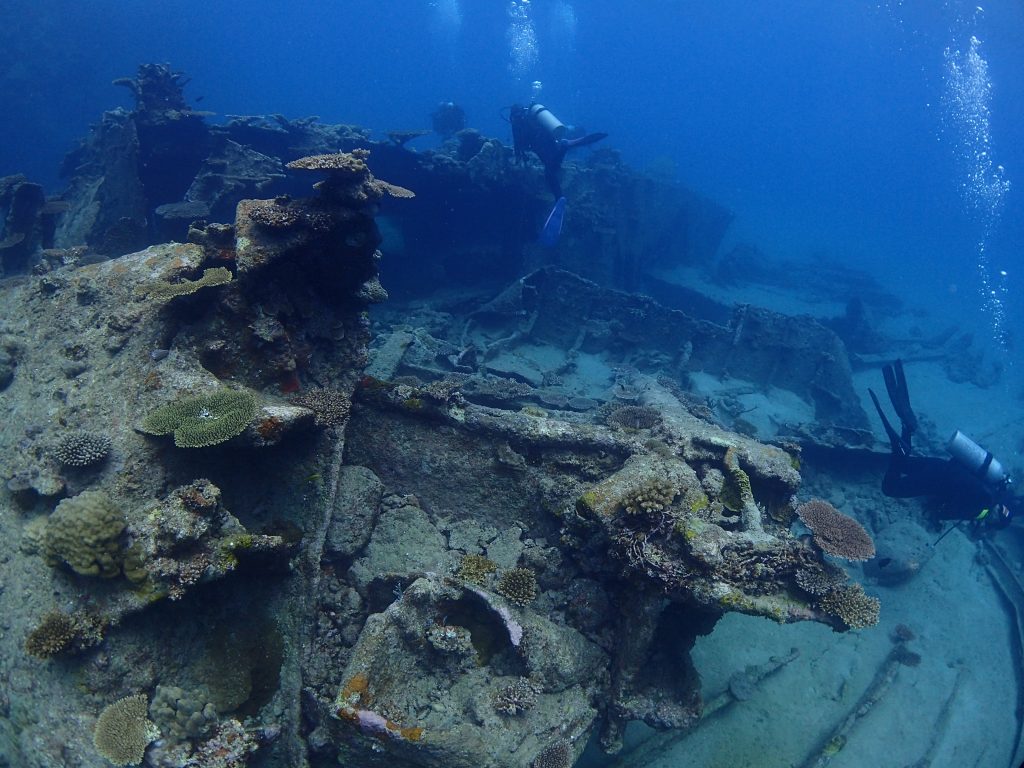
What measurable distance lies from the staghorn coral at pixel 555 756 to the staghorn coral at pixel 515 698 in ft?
1.36

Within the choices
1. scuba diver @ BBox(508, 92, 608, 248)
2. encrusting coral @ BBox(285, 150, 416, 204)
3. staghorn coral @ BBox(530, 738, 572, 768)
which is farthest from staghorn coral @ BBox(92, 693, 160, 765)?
scuba diver @ BBox(508, 92, 608, 248)

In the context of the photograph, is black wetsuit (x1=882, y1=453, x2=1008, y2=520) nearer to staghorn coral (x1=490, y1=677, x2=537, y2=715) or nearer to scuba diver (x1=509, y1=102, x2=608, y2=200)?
staghorn coral (x1=490, y1=677, x2=537, y2=715)

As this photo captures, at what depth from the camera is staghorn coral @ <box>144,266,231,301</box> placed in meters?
5.75

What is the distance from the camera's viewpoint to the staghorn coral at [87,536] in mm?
4234

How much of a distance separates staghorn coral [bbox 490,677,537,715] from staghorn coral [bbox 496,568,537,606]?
0.85 m

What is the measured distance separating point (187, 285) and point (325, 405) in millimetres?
2041

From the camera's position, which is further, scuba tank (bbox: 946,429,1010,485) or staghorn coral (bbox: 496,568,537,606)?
scuba tank (bbox: 946,429,1010,485)

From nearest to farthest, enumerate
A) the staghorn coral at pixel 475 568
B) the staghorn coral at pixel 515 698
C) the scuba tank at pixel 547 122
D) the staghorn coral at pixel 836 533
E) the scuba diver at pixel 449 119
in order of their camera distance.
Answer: the staghorn coral at pixel 515 698 < the staghorn coral at pixel 475 568 < the staghorn coral at pixel 836 533 < the scuba tank at pixel 547 122 < the scuba diver at pixel 449 119

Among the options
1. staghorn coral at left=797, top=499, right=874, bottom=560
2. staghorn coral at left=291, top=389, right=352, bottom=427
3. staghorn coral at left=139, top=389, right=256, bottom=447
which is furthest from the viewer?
staghorn coral at left=797, top=499, right=874, bottom=560

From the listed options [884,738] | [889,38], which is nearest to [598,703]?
[884,738]

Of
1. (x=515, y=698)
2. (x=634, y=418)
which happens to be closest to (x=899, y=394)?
(x=634, y=418)

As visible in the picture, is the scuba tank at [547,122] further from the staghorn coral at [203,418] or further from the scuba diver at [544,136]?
the staghorn coral at [203,418]

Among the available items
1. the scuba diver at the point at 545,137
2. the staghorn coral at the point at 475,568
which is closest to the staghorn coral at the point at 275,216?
the staghorn coral at the point at 475,568

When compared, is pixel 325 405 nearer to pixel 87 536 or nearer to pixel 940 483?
pixel 87 536
